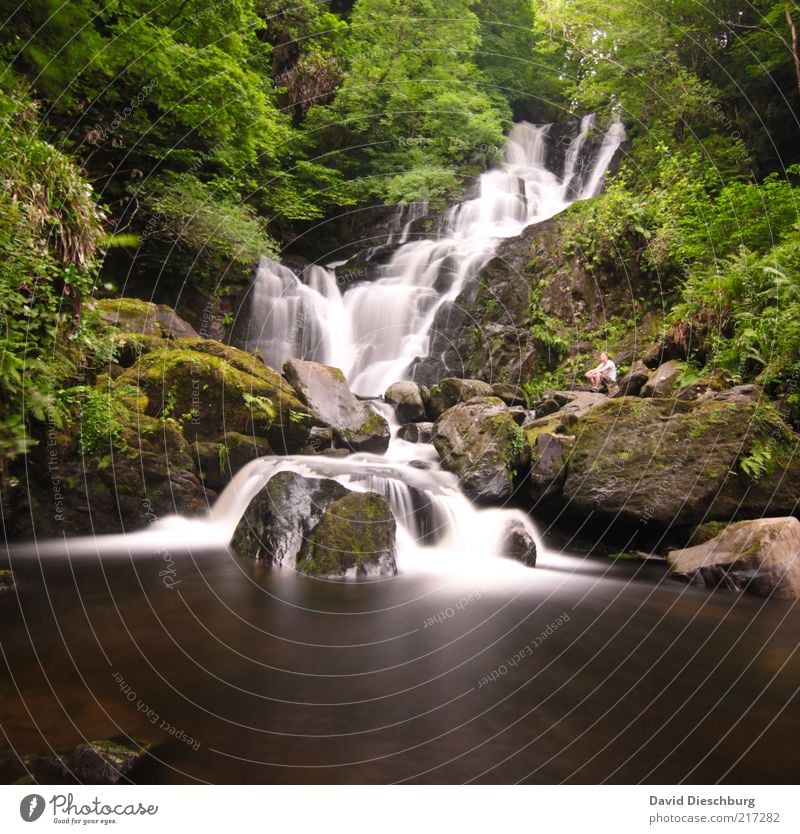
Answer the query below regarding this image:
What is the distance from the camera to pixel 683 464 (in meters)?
6.84

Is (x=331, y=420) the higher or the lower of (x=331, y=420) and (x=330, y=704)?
the higher

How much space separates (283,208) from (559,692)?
51.0 ft

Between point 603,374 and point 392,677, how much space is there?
29.9 ft

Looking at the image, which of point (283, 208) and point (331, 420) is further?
point (283, 208)

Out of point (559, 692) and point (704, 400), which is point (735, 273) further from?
point (559, 692)

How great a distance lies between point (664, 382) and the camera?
8.68m

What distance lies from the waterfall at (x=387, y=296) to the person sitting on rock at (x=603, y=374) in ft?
15.3

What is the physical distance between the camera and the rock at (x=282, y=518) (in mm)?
5746

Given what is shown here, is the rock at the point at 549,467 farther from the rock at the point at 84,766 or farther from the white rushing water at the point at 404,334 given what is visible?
the rock at the point at 84,766

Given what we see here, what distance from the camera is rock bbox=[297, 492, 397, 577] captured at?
5516mm

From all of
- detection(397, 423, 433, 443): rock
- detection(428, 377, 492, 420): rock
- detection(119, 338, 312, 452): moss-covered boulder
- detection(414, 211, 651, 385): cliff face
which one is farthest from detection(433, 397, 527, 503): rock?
detection(414, 211, 651, 385): cliff face

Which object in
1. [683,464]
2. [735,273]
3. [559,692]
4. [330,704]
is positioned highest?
[735,273]

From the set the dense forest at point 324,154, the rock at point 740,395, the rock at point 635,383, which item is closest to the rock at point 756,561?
the rock at point 740,395
